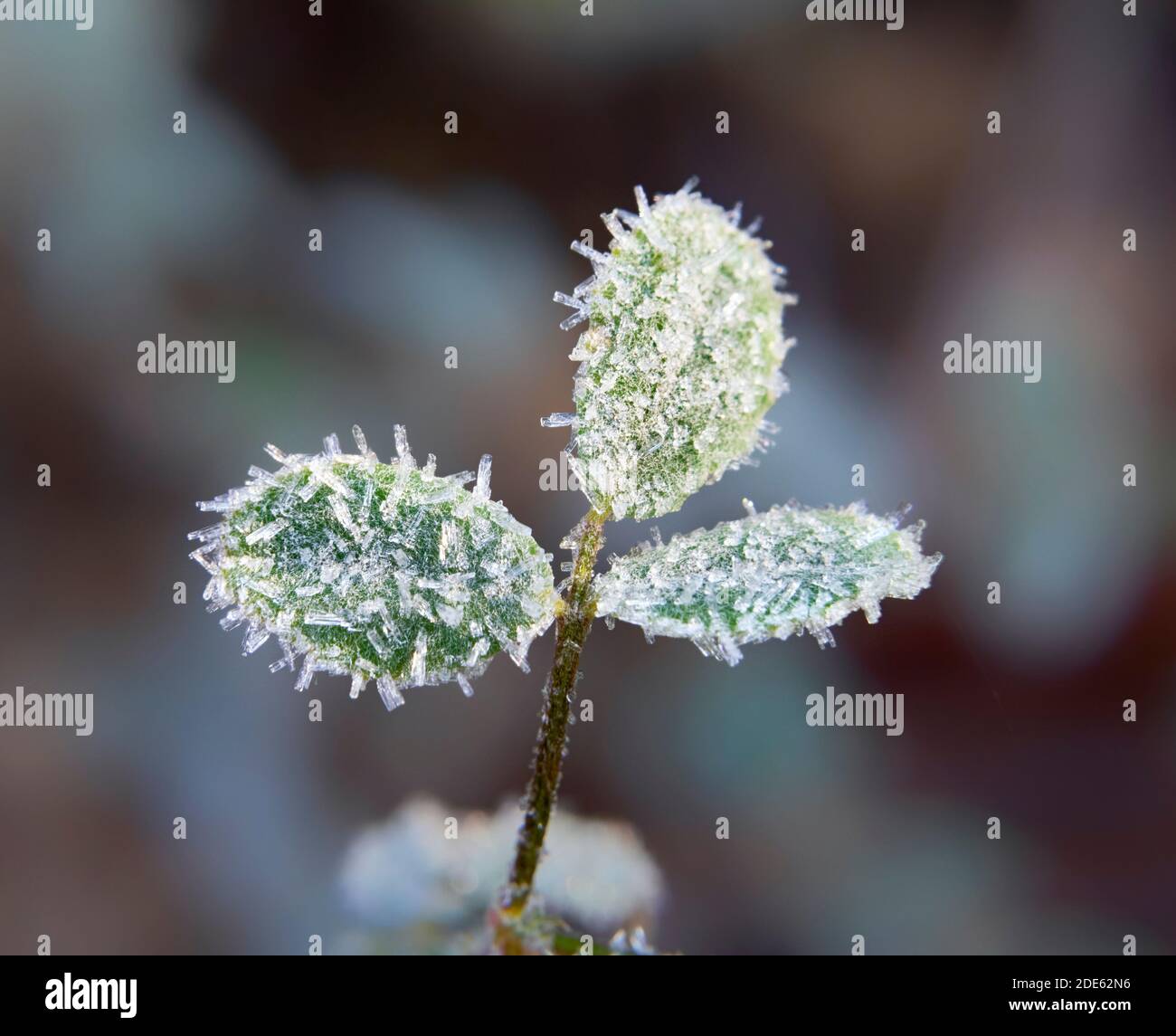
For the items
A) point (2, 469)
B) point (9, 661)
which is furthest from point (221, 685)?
point (2, 469)

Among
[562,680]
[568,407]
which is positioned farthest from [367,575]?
[568,407]

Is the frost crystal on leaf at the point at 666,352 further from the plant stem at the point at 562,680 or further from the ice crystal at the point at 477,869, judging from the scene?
the ice crystal at the point at 477,869

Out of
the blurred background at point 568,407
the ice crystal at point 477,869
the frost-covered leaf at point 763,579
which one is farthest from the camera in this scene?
the blurred background at point 568,407

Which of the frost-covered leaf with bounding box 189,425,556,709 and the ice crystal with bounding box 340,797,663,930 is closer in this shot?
the frost-covered leaf with bounding box 189,425,556,709

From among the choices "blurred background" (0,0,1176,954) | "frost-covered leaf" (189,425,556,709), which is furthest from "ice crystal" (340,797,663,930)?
"frost-covered leaf" (189,425,556,709)

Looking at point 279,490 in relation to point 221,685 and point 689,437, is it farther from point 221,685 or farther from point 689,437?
point 221,685

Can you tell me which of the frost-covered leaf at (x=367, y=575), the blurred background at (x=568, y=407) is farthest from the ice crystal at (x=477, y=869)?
the frost-covered leaf at (x=367, y=575)

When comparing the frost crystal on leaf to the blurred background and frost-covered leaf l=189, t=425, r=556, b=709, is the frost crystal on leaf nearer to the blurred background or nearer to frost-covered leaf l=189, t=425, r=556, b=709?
frost-covered leaf l=189, t=425, r=556, b=709
